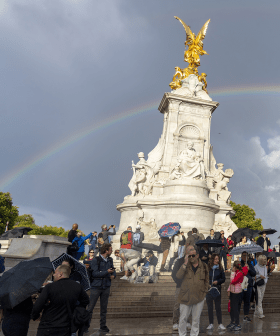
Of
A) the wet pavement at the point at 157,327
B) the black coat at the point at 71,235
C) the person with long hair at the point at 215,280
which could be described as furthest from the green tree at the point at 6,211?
the person with long hair at the point at 215,280

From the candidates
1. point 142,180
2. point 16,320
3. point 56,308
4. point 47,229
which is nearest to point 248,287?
point 56,308

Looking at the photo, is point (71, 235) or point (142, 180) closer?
point (71, 235)

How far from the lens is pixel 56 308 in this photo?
13.5 ft

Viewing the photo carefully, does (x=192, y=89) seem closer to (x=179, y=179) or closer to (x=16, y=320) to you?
(x=179, y=179)

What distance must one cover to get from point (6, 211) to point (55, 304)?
42.6 m

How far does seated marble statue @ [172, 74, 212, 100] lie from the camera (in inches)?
1144

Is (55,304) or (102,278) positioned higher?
(102,278)

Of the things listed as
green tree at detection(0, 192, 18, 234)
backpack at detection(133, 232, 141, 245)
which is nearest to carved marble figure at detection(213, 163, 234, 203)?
backpack at detection(133, 232, 141, 245)

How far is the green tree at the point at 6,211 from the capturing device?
1681 inches

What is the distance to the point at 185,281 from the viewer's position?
21.8 feet

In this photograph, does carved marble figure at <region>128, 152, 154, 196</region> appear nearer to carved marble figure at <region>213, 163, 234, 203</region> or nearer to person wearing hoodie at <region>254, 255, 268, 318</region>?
carved marble figure at <region>213, 163, 234, 203</region>

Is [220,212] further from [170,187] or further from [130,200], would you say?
[130,200]

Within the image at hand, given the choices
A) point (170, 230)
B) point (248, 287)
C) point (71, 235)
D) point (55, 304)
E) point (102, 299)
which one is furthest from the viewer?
point (170, 230)

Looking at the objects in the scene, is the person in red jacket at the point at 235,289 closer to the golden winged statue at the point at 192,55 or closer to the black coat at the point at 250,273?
the black coat at the point at 250,273
